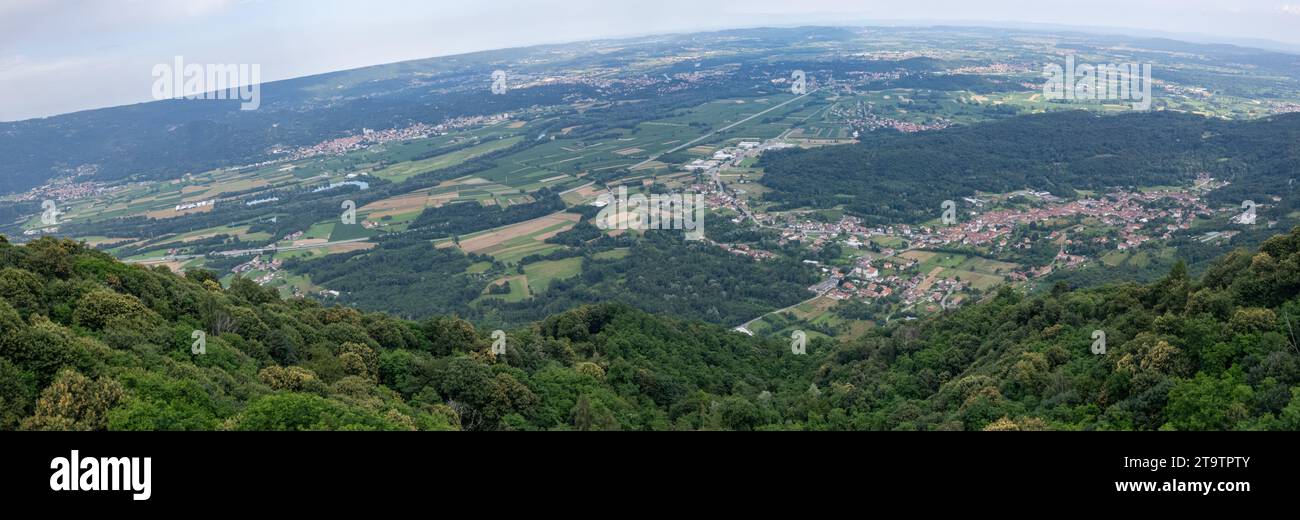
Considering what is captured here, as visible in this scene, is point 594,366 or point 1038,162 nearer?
point 594,366

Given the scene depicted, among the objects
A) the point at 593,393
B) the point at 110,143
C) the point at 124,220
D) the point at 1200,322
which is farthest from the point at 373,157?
the point at 1200,322

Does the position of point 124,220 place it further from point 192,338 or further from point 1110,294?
point 1110,294

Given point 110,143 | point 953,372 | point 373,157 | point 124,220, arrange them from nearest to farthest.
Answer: point 953,372, point 124,220, point 373,157, point 110,143

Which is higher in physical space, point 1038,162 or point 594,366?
point 1038,162
